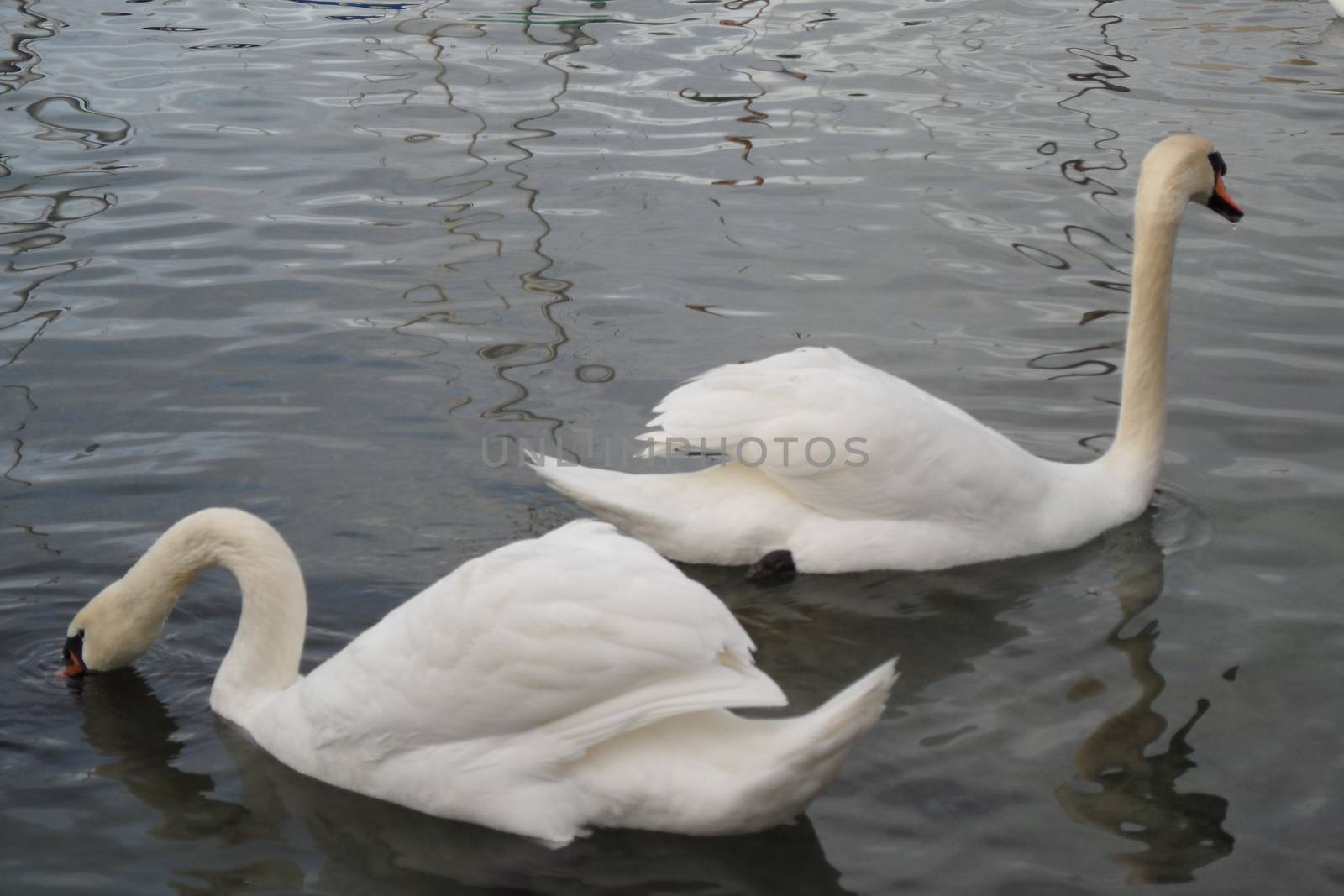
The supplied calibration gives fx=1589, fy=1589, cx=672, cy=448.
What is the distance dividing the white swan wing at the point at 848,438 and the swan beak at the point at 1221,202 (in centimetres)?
140

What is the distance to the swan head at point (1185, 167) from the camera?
5.50 m

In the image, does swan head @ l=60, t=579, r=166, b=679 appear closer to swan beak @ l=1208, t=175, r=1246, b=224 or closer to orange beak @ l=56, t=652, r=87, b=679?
orange beak @ l=56, t=652, r=87, b=679

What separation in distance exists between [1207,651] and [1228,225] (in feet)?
13.6

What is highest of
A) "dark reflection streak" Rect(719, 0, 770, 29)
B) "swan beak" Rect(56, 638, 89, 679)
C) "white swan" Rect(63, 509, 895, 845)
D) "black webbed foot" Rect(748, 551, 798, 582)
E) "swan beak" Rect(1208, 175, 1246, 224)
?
"swan beak" Rect(1208, 175, 1246, 224)

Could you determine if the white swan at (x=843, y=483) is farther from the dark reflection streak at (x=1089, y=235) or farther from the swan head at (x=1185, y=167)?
the dark reflection streak at (x=1089, y=235)

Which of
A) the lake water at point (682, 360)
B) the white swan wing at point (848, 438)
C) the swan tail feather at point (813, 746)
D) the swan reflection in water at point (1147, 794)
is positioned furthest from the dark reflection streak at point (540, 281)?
the swan tail feather at point (813, 746)

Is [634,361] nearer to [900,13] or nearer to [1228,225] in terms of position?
[1228,225]

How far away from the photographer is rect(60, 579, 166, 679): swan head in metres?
4.41

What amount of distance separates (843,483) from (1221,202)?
1902 mm

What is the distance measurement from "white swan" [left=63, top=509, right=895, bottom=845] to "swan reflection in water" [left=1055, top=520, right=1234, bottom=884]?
0.81 meters

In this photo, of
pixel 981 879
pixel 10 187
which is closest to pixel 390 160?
pixel 10 187

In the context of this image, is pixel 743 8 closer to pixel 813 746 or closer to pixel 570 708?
pixel 570 708

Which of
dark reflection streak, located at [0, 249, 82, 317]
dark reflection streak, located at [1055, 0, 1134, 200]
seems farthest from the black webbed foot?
dark reflection streak, located at [1055, 0, 1134, 200]

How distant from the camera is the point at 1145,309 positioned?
5.50 m
